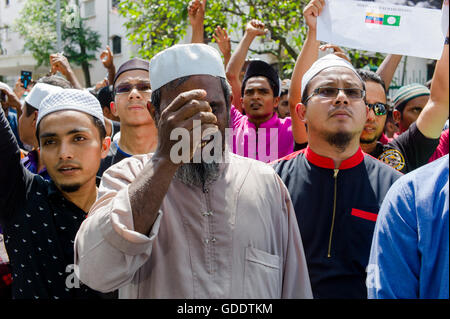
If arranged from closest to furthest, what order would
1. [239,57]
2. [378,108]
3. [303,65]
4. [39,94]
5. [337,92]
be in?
[337,92] → [303,65] → [378,108] → [39,94] → [239,57]

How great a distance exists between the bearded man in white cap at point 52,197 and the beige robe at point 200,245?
578mm

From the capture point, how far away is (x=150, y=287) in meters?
1.56

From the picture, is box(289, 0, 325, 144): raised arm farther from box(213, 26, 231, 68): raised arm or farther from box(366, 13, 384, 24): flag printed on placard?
box(213, 26, 231, 68): raised arm

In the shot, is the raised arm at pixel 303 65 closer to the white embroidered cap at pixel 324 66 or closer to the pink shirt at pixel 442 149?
the white embroidered cap at pixel 324 66

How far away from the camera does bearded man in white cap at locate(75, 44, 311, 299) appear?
1399 mm

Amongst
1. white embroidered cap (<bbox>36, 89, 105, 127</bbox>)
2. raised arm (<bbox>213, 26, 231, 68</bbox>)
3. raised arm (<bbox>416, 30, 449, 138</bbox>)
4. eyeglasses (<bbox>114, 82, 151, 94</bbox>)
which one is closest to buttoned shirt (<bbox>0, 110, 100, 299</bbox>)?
white embroidered cap (<bbox>36, 89, 105, 127</bbox>)

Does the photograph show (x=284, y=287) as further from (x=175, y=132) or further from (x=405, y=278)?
(x=175, y=132)

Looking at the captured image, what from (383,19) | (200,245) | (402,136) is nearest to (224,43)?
(383,19)

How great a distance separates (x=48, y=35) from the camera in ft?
89.8

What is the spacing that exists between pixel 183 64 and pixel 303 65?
1367mm

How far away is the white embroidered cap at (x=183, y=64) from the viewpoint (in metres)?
1.77

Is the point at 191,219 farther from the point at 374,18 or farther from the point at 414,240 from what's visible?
the point at 374,18

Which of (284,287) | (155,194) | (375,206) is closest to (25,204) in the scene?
(155,194)

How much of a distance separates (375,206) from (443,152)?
135 cm
